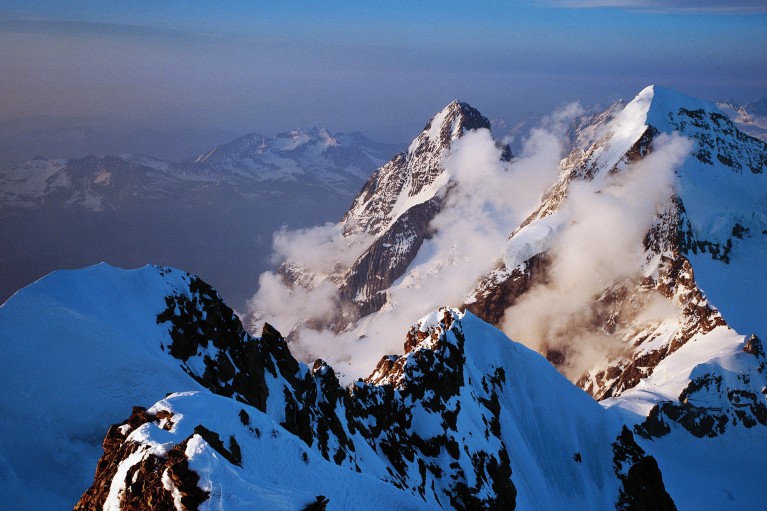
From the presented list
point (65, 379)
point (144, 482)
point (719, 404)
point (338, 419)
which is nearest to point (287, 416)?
point (338, 419)

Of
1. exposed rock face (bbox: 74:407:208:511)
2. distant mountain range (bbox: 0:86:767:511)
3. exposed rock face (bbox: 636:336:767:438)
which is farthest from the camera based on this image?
exposed rock face (bbox: 636:336:767:438)

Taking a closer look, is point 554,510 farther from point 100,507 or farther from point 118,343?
point 100,507

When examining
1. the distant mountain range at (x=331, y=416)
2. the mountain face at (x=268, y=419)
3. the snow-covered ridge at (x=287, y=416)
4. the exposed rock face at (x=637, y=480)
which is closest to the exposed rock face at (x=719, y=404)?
the distant mountain range at (x=331, y=416)

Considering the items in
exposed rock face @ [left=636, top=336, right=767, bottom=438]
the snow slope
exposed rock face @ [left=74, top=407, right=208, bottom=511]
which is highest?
exposed rock face @ [left=636, top=336, right=767, bottom=438]

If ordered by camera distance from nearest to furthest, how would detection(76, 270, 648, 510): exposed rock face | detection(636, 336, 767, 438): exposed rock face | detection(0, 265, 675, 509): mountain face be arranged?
detection(76, 270, 648, 510): exposed rock face
detection(0, 265, 675, 509): mountain face
detection(636, 336, 767, 438): exposed rock face

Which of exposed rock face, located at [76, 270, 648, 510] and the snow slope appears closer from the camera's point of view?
exposed rock face, located at [76, 270, 648, 510]

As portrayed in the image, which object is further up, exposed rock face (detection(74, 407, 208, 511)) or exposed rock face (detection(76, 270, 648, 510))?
exposed rock face (detection(76, 270, 648, 510))

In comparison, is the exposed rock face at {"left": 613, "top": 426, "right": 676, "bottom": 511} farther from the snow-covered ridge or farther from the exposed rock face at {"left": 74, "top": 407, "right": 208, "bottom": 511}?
the exposed rock face at {"left": 74, "top": 407, "right": 208, "bottom": 511}

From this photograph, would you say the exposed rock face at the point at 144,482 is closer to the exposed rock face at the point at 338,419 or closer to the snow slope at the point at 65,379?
the exposed rock face at the point at 338,419

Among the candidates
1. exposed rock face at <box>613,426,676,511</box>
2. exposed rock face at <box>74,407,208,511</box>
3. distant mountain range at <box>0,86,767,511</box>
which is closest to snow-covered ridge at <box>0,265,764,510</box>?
exposed rock face at <box>74,407,208,511</box>
